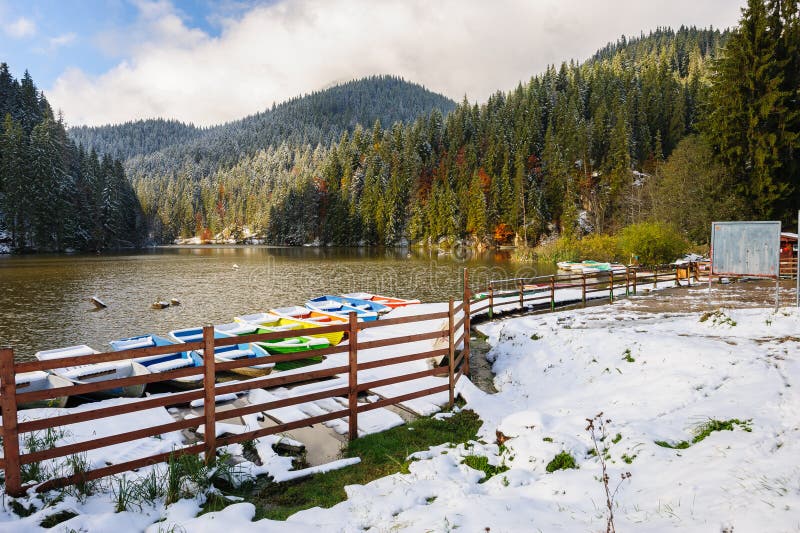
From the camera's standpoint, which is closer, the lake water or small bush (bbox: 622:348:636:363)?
small bush (bbox: 622:348:636:363)

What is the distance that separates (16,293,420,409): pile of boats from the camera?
10312 mm

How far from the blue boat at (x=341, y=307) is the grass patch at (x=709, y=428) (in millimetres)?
15160

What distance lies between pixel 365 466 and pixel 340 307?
16.7 metres

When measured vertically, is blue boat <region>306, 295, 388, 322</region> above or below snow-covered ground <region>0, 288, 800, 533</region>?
below

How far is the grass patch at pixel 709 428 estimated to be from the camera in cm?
530

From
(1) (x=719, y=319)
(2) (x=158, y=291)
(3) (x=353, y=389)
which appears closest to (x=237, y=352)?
(3) (x=353, y=389)

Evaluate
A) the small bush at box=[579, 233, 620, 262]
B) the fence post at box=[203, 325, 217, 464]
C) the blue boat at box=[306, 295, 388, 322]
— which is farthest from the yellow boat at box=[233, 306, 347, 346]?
the small bush at box=[579, 233, 620, 262]

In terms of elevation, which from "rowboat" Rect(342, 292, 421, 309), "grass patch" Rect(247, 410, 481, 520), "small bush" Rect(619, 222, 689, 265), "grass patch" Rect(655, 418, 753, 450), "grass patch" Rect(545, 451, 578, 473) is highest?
"small bush" Rect(619, 222, 689, 265)

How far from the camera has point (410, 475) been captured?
5531 mm

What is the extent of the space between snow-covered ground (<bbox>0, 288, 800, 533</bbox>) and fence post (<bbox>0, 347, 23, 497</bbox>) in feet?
1.48

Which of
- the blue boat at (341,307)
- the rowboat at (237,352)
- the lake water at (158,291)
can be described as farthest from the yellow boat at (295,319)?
the lake water at (158,291)

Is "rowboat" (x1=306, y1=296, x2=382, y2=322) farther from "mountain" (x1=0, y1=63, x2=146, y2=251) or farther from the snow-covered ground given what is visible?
"mountain" (x1=0, y1=63, x2=146, y2=251)

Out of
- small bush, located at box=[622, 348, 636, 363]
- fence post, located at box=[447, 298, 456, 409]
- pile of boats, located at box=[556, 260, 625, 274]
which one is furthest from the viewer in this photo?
pile of boats, located at box=[556, 260, 625, 274]

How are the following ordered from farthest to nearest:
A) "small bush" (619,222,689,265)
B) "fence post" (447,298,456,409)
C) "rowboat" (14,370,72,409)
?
"small bush" (619,222,689,265) < "rowboat" (14,370,72,409) < "fence post" (447,298,456,409)
